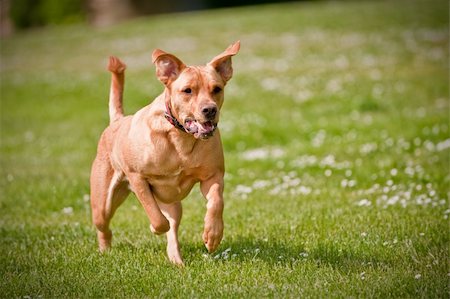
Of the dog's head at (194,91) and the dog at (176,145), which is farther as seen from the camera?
the dog at (176,145)

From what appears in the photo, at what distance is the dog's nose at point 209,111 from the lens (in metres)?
4.78

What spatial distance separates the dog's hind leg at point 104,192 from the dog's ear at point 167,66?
1.18m

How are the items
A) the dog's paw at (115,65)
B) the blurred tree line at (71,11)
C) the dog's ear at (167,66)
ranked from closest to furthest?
1. the dog's ear at (167,66)
2. the dog's paw at (115,65)
3. the blurred tree line at (71,11)

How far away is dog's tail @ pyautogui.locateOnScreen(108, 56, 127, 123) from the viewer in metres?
6.30

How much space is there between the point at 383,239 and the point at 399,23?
1715 centimetres

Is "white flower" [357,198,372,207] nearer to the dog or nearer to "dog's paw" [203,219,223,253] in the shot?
the dog

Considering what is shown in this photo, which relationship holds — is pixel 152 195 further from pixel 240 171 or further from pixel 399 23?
pixel 399 23

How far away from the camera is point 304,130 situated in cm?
1140

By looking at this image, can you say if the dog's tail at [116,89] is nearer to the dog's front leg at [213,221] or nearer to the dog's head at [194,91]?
the dog's head at [194,91]

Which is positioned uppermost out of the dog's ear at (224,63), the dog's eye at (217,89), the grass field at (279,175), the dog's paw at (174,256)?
the dog's ear at (224,63)

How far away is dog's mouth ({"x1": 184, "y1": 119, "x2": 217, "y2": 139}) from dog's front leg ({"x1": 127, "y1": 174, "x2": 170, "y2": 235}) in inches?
28.8

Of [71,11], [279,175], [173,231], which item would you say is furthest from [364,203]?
[71,11]

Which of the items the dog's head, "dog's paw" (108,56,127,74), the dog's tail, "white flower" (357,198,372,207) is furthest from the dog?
"white flower" (357,198,372,207)

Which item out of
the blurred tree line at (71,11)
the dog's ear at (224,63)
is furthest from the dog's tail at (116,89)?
the blurred tree line at (71,11)
